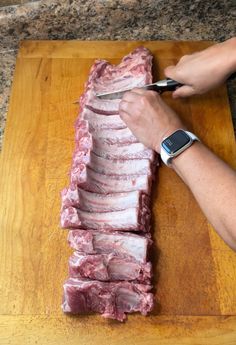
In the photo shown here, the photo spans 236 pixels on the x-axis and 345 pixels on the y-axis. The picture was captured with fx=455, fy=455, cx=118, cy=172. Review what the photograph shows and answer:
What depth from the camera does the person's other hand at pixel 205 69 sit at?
7.00 ft

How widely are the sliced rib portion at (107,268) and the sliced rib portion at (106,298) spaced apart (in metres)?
0.03

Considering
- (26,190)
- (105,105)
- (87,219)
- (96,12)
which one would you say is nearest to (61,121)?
(105,105)

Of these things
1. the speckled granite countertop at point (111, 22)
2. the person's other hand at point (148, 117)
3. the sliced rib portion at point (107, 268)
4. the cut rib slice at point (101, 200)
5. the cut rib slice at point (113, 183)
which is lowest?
the sliced rib portion at point (107, 268)

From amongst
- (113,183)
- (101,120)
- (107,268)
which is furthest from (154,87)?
(107,268)

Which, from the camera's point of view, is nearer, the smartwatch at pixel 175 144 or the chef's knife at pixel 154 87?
the smartwatch at pixel 175 144

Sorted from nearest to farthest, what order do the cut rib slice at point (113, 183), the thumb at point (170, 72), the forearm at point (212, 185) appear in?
1. the forearm at point (212, 185)
2. the cut rib slice at point (113, 183)
3. the thumb at point (170, 72)

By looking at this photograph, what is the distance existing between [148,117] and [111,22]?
82cm

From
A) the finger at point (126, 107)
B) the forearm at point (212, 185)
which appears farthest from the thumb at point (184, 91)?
the forearm at point (212, 185)

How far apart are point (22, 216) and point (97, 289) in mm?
491

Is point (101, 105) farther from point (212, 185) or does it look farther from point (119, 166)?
point (212, 185)

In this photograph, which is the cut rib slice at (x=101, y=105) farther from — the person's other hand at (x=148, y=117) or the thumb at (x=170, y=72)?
the thumb at (x=170, y=72)

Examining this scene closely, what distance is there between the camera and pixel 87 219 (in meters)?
1.99

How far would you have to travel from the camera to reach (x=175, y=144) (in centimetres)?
198

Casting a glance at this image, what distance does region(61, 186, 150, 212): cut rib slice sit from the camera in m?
2.01
